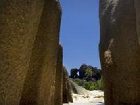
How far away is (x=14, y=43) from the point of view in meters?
4.59

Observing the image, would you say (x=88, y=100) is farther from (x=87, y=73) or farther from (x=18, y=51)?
(x=87, y=73)

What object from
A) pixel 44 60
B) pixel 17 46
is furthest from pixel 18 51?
pixel 44 60

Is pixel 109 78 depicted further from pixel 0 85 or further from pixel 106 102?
pixel 0 85

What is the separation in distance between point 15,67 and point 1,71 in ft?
1.08

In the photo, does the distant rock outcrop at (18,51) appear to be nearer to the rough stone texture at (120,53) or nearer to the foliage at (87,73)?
the rough stone texture at (120,53)

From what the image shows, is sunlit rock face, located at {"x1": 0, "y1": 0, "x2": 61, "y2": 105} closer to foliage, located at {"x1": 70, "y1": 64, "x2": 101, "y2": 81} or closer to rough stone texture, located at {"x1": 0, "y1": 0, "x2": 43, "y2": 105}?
rough stone texture, located at {"x1": 0, "y1": 0, "x2": 43, "y2": 105}

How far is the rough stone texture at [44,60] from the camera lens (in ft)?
20.9

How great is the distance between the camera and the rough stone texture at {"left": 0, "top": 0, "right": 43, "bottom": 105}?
4.39 meters

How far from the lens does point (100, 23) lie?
35.9 ft

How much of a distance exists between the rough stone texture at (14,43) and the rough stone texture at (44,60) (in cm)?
146

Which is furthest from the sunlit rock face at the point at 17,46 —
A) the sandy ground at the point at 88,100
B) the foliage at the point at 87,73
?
the foliage at the point at 87,73

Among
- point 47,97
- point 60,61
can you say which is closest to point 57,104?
point 60,61

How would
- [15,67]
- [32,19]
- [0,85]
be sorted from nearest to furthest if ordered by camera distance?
[0,85] < [15,67] < [32,19]

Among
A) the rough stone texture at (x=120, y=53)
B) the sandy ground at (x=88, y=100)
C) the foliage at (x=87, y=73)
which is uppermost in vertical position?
the foliage at (x=87, y=73)
